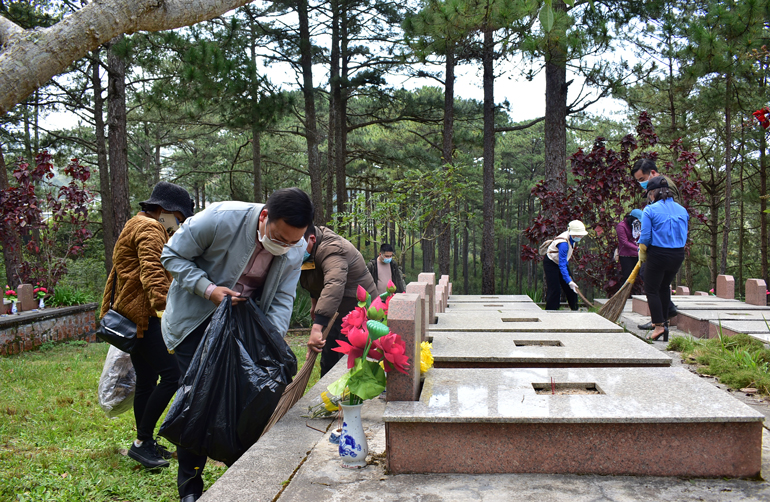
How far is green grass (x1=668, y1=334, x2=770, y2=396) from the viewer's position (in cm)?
384

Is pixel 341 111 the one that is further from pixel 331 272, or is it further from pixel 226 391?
pixel 226 391

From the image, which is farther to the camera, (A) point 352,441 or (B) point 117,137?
(B) point 117,137

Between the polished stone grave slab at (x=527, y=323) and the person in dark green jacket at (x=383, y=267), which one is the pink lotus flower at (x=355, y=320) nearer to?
the polished stone grave slab at (x=527, y=323)

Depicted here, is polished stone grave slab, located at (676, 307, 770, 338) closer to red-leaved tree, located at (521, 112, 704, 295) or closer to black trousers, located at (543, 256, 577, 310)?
black trousers, located at (543, 256, 577, 310)

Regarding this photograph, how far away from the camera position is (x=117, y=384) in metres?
3.25

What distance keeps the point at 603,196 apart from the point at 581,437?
7.34 metres

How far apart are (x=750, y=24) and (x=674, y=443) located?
38.9ft

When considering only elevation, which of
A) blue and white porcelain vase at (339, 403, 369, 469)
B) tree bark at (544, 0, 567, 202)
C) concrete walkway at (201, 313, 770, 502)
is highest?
tree bark at (544, 0, 567, 202)

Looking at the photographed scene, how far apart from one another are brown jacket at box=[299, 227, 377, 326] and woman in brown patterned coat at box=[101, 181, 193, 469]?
1.01 meters

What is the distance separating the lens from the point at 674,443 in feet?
7.45

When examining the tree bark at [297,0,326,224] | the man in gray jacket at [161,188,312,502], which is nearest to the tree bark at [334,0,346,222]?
the tree bark at [297,0,326,224]

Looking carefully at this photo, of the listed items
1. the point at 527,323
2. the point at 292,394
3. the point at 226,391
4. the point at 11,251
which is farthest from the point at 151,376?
the point at 11,251

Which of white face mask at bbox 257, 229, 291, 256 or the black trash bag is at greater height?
white face mask at bbox 257, 229, 291, 256

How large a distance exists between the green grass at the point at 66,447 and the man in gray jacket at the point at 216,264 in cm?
77
